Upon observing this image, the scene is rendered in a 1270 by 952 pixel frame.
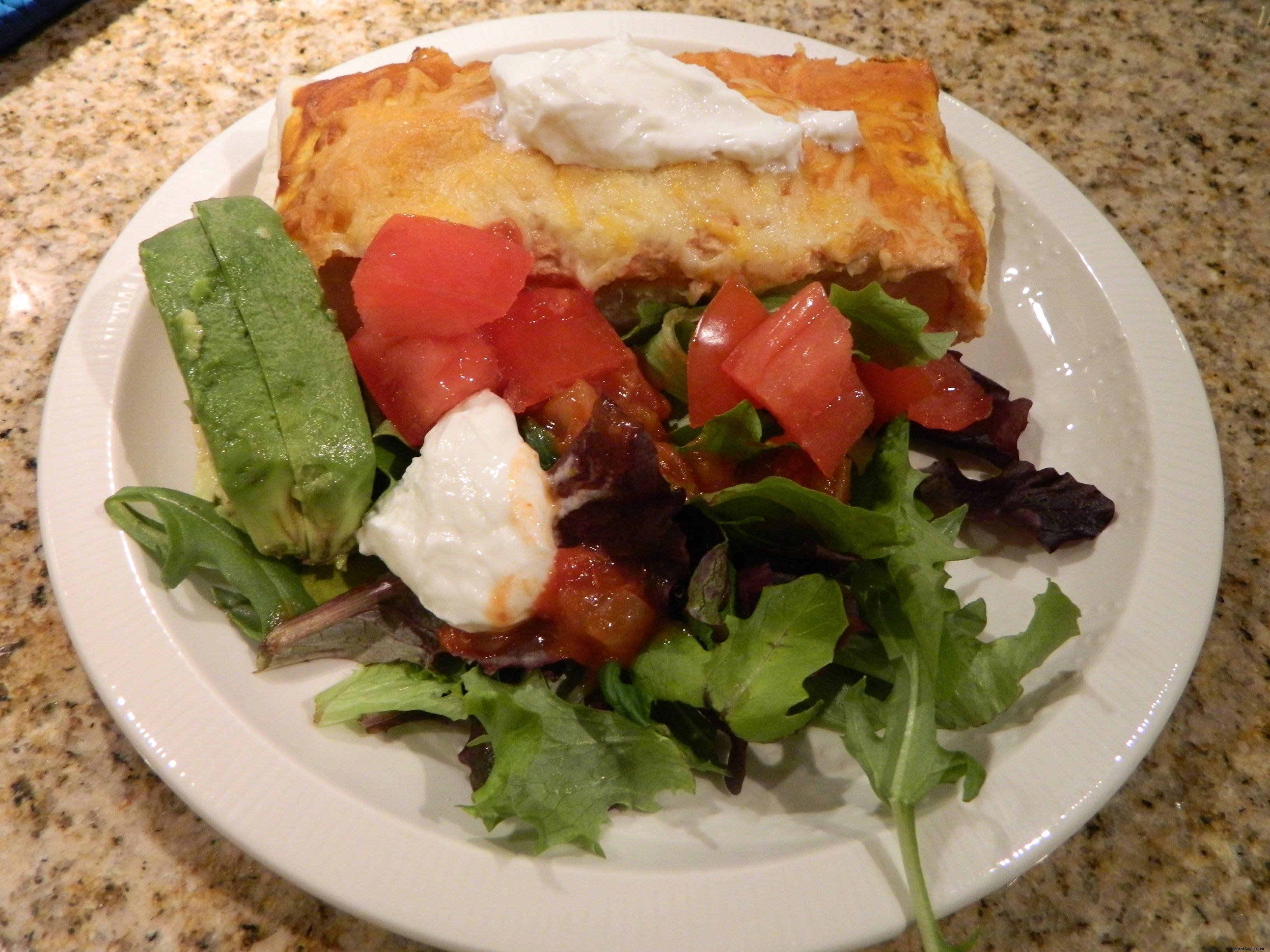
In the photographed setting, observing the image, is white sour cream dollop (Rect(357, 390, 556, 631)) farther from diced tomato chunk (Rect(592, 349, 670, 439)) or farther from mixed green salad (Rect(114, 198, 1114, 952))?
diced tomato chunk (Rect(592, 349, 670, 439))

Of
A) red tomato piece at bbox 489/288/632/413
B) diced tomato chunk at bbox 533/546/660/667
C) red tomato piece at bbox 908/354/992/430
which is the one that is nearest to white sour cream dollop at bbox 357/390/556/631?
diced tomato chunk at bbox 533/546/660/667

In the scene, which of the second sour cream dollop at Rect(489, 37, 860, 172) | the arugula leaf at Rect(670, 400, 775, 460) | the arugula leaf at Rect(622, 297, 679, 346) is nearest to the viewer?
the arugula leaf at Rect(670, 400, 775, 460)

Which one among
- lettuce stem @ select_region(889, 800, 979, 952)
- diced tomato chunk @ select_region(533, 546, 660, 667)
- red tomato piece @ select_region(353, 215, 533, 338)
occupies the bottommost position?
lettuce stem @ select_region(889, 800, 979, 952)

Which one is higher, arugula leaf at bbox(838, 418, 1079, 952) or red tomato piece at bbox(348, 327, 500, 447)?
red tomato piece at bbox(348, 327, 500, 447)

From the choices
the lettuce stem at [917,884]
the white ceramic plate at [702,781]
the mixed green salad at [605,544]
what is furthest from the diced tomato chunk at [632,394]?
the lettuce stem at [917,884]

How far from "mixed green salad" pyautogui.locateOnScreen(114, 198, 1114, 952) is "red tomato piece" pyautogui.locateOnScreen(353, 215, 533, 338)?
2 cm

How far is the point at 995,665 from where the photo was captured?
139 cm

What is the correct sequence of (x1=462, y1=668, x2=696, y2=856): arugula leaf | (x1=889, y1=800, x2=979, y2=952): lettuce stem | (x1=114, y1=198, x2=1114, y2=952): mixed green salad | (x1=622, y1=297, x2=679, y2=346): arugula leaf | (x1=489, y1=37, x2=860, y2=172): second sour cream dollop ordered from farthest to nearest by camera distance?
(x1=622, y1=297, x2=679, y2=346): arugula leaf → (x1=489, y1=37, x2=860, y2=172): second sour cream dollop → (x1=114, y1=198, x2=1114, y2=952): mixed green salad → (x1=462, y1=668, x2=696, y2=856): arugula leaf → (x1=889, y1=800, x2=979, y2=952): lettuce stem

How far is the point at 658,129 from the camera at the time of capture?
158 centimetres

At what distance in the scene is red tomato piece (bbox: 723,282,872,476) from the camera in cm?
146

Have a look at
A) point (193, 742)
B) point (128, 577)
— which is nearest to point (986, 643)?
point (193, 742)

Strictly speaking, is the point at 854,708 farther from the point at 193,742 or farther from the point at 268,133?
the point at 268,133

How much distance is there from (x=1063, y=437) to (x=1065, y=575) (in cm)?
33

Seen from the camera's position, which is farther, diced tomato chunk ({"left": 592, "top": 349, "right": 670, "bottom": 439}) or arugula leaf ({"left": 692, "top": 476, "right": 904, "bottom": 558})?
diced tomato chunk ({"left": 592, "top": 349, "right": 670, "bottom": 439})
